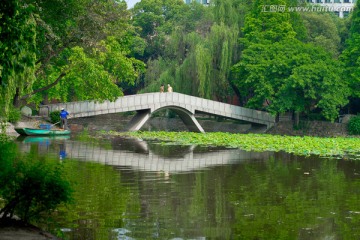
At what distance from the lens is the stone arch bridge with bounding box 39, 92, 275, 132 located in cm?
4172

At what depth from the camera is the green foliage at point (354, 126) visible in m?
46.5

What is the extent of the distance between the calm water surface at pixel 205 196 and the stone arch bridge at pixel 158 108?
12.9 meters

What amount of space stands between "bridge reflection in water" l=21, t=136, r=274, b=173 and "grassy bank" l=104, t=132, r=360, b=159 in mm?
2040

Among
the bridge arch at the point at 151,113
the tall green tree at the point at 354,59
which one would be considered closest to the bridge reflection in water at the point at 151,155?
the bridge arch at the point at 151,113

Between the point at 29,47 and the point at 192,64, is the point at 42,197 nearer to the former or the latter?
the point at 29,47

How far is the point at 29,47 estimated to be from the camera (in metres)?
11.2

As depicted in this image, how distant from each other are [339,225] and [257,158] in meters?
13.8

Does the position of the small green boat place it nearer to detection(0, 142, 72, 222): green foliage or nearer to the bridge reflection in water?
the bridge reflection in water

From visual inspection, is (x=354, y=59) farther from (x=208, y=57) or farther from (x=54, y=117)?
(x=54, y=117)

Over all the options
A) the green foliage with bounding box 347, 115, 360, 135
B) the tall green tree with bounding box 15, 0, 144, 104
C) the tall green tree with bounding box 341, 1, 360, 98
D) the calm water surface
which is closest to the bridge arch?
the tall green tree with bounding box 15, 0, 144, 104

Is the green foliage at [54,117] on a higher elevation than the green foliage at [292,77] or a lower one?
lower

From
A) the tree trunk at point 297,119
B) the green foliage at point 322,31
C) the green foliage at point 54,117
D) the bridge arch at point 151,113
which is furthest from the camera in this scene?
the green foliage at point 322,31

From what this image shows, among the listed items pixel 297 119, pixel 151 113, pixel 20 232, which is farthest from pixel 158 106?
pixel 20 232

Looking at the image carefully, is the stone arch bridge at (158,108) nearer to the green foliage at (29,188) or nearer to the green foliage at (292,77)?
the green foliage at (292,77)
